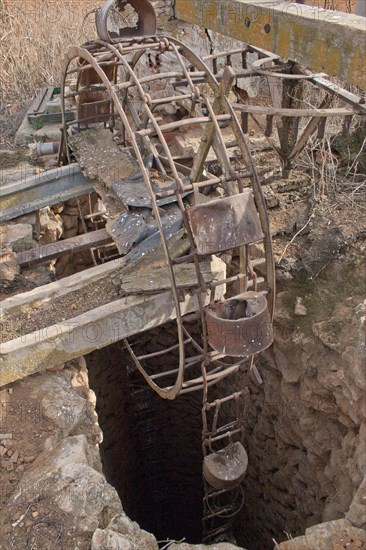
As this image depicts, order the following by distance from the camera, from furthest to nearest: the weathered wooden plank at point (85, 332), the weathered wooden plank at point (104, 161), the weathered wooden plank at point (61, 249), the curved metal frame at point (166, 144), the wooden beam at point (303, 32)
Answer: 1. the weathered wooden plank at point (104, 161)
2. the weathered wooden plank at point (61, 249)
3. the wooden beam at point (303, 32)
4. the weathered wooden plank at point (85, 332)
5. the curved metal frame at point (166, 144)

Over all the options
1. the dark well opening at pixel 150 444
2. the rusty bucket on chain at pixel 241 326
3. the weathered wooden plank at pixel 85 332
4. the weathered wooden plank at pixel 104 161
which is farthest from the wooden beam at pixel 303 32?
the dark well opening at pixel 150 444

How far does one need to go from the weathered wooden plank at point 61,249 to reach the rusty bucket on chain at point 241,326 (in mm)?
1458

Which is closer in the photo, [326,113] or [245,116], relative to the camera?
[326,113]

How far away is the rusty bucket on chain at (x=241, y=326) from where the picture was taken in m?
3.49

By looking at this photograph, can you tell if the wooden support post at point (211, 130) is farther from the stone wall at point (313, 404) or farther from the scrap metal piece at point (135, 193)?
the stone wall at point (313, 404)

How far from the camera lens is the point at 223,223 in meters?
3.43

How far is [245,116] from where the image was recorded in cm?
524

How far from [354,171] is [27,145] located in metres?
4.19

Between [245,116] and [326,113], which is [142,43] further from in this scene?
[326,113]

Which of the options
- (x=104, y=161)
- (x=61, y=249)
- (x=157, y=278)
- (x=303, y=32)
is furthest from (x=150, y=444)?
(x=303, y=32)

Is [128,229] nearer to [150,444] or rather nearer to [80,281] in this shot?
[80,281]

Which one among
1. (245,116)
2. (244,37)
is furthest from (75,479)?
(244,37)

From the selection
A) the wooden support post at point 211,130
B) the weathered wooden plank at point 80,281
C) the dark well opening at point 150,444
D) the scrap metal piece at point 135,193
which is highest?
the wooden support post at point 211,130

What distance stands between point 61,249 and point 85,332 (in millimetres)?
979
